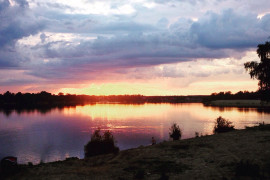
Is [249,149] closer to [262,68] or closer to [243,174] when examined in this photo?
[243,174]

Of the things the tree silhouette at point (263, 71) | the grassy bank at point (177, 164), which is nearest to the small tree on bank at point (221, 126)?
the tree silhouette at point (263, 71)

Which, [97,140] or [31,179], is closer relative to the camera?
[31,179]

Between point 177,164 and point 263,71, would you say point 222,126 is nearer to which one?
point 263,71

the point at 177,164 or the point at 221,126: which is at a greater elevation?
the point at 177,164

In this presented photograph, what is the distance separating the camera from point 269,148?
50.6 ft

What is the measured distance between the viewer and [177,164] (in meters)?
13.8

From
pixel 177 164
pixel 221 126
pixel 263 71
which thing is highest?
pixel 263 71

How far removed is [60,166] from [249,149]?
1088 centimetres

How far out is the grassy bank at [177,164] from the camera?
11836 mm

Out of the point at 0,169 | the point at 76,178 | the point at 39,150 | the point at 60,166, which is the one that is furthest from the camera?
the point at 39,150

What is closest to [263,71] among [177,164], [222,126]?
[222,126]

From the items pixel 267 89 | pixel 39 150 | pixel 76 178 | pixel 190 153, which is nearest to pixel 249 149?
pixel 190 153

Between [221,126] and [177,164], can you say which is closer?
[177,164]

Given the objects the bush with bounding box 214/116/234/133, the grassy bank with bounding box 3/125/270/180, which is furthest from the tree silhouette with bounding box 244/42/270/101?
the grassy bank with bounding box 3/125/270/180
